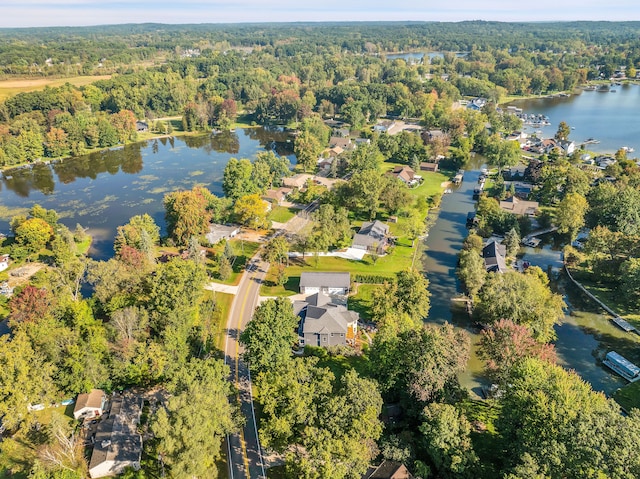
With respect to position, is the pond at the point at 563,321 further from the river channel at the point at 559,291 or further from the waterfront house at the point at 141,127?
the waterfront house at the point at 141,127

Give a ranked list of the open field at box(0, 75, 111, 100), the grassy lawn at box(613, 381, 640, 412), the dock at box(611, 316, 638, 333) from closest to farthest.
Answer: the grassy lawn at box(613, 381, 640, 412) < the dock at box(611, 316, 638, 333) < the open field at box(0, 75, 111, 100)

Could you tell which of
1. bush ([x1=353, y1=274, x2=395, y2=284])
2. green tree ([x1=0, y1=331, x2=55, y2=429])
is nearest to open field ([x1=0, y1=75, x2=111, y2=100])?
green tree ([x1=0, y1=331, x2=55, y2=429])

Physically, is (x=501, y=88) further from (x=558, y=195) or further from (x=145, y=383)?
(x=145, y=383)

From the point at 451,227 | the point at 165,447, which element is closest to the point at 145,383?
the point at 165,447

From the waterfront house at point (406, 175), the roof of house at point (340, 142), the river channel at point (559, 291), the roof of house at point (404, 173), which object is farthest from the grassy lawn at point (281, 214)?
the roof of house at point (340, 142)

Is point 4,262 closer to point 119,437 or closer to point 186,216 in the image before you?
point 186,216

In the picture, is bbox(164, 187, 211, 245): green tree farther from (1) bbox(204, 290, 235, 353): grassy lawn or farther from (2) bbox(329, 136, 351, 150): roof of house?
(2) bbox(329, 136, 351, 150): roof of house

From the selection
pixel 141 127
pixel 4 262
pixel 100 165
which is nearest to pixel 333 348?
pixel 4 262
